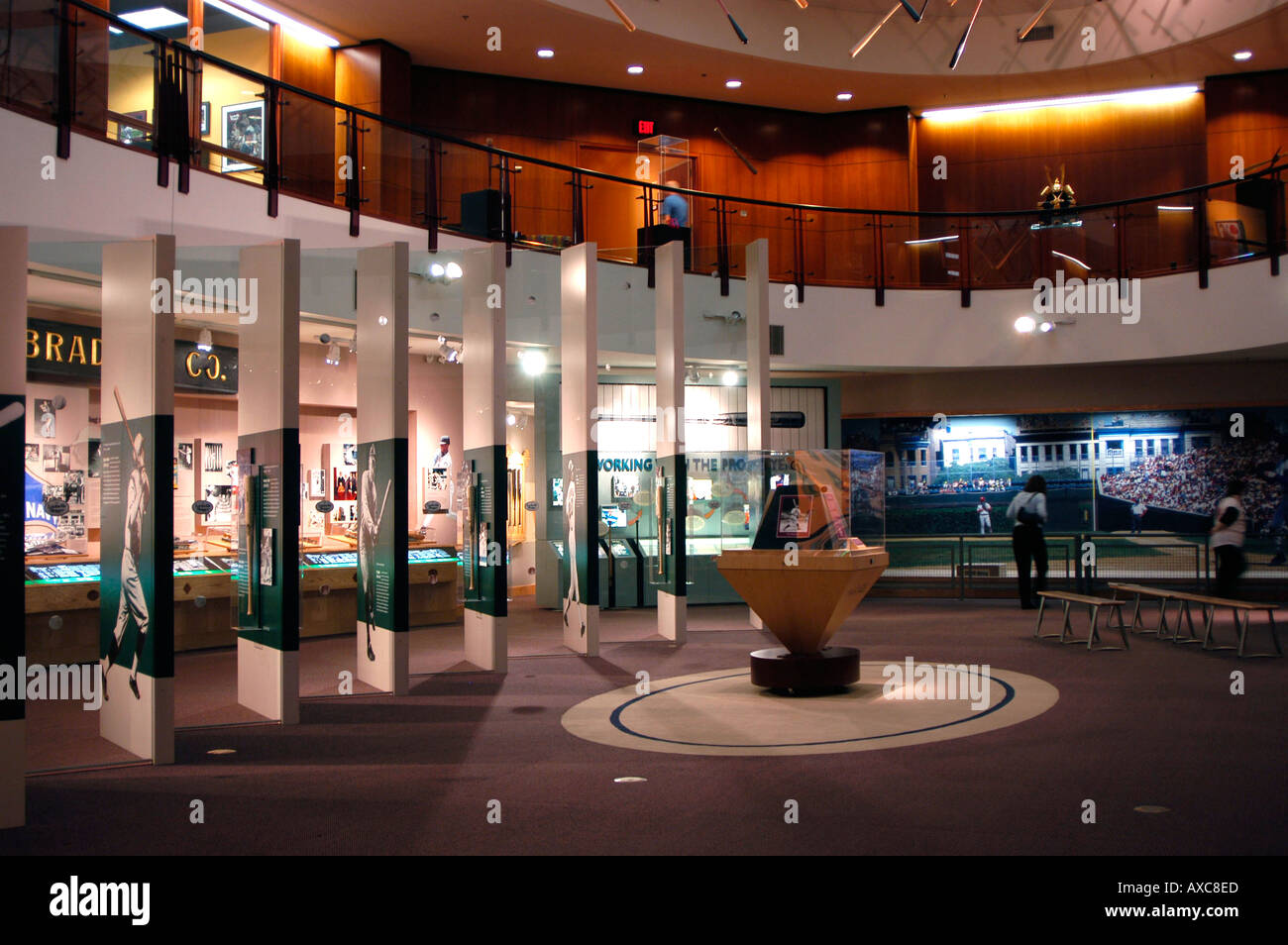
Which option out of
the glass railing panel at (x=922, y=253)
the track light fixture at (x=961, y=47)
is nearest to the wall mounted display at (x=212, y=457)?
the glass railing panel at (x=922, y=253)

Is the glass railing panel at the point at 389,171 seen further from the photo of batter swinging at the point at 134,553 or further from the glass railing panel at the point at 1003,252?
the glass railing panel at the point at 1003,252

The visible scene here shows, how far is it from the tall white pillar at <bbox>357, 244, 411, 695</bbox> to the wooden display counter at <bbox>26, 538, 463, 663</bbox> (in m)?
1.34

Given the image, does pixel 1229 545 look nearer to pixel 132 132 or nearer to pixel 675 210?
pixel 675 210

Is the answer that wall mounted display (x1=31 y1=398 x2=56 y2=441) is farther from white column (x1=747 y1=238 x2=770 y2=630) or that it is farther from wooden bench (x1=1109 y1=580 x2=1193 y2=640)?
wooden bench (x1=1109 y1=580 x2=1193 y2=640)

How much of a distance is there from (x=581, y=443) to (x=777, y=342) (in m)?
4.77

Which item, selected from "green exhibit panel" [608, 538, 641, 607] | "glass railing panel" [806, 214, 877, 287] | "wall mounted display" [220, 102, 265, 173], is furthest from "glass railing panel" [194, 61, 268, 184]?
"glass railing panel" [806, 214, 877, 287]

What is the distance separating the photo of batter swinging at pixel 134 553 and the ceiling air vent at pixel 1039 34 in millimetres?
14799

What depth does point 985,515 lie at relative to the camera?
1625cm

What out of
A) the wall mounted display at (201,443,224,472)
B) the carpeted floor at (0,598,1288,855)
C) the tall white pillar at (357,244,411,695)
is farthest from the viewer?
the wall mounted display at (201,443,224,472)

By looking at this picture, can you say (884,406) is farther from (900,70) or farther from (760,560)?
(760,560)

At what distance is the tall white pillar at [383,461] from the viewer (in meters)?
8.49

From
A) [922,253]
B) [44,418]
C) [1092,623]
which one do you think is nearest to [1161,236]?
[922,253]

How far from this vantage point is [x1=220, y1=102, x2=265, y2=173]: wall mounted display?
9398 mm
